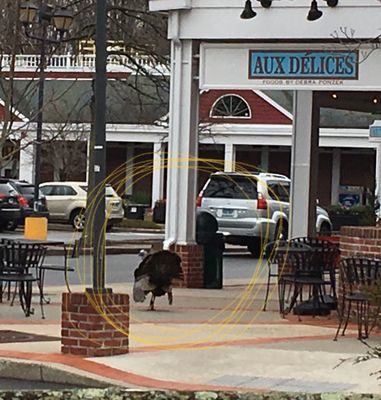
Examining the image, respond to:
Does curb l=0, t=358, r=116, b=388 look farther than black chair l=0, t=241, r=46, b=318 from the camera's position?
No

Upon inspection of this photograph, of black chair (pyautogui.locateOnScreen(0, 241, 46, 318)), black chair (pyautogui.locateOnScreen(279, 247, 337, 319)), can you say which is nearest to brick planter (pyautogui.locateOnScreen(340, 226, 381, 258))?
black chair (pyautogui.locateOnScreen(279, 247, 337, 319))

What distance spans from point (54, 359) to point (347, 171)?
39.0 m

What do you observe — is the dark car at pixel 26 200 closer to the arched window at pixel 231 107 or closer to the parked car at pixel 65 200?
the parked car at pixel 65 200

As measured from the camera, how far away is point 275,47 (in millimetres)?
17484

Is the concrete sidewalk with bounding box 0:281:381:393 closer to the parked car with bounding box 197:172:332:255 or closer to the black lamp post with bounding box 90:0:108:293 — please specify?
the black lamp post with bounding box 90:0:108:293

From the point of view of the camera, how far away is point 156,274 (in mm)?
15242

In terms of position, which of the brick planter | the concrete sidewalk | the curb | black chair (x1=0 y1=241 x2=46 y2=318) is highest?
the brick planter

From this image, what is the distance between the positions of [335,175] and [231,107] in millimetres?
5131

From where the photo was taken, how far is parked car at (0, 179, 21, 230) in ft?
116

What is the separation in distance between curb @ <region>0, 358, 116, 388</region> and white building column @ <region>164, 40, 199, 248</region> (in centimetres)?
789

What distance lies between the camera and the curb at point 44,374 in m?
10.2

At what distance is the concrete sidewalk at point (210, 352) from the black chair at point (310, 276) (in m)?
0.33

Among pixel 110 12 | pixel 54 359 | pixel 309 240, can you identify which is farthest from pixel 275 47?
pixel 110 12

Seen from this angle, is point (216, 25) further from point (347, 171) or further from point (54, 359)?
point (347, 171)
